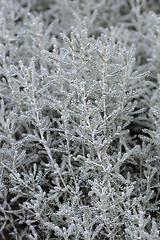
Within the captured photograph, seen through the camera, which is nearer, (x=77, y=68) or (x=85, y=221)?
(x=85, y=221)

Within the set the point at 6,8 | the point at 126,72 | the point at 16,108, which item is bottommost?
the point at 16,108

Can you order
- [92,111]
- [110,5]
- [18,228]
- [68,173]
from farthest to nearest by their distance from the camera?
1. [110,5]
2. [18,228]
3. [68,173]
4. [92,111]

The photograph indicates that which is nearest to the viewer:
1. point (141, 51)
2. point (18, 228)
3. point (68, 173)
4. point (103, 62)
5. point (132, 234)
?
point (132, 234)

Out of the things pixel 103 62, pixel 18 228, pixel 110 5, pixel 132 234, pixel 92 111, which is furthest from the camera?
pixel 110 5

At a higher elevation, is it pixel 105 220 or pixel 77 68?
pixel 77 68

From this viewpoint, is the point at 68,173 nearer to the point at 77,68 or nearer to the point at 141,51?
the point at 77,68

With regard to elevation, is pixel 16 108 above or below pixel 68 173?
above

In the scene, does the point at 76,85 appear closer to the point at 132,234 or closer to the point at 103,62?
the point at 103,62

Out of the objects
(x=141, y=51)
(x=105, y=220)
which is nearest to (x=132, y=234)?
(x=105, y=220)

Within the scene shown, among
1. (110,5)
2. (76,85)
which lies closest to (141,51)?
(110,5)
